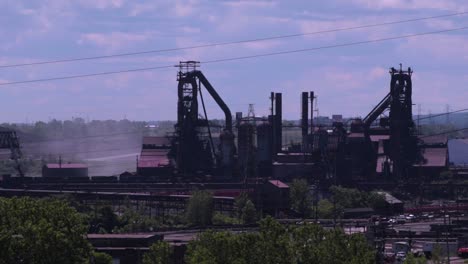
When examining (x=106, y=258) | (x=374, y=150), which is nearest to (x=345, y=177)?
(x=374, y=150)

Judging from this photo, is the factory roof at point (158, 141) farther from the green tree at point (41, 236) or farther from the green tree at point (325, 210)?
the green tree at point (41, 236)

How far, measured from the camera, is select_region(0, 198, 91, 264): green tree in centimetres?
2183

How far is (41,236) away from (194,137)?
1427 inches

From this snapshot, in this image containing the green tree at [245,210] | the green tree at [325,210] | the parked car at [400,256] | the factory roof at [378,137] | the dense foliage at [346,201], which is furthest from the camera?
the factory roof at [378,137]

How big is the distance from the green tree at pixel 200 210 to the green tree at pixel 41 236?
16.9 meters

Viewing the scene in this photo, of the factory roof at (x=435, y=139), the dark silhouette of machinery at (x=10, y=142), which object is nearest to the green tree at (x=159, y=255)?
the dark silhouette of machinery at (x=10, y=142)

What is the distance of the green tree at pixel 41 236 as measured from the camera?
71.6ft

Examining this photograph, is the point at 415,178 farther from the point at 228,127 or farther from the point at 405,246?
the point at 405,246

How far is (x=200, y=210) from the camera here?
135 feet

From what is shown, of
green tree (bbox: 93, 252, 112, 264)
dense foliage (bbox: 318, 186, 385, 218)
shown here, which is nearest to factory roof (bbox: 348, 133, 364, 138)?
dense foliage (bbox: 318, 186, 385, 218)

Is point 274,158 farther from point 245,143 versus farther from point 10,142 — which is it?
point 10,142

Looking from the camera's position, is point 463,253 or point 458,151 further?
point 458,151

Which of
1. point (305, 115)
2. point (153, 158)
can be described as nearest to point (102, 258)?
point (153, 158)

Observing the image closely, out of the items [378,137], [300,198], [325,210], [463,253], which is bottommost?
[463,253]
